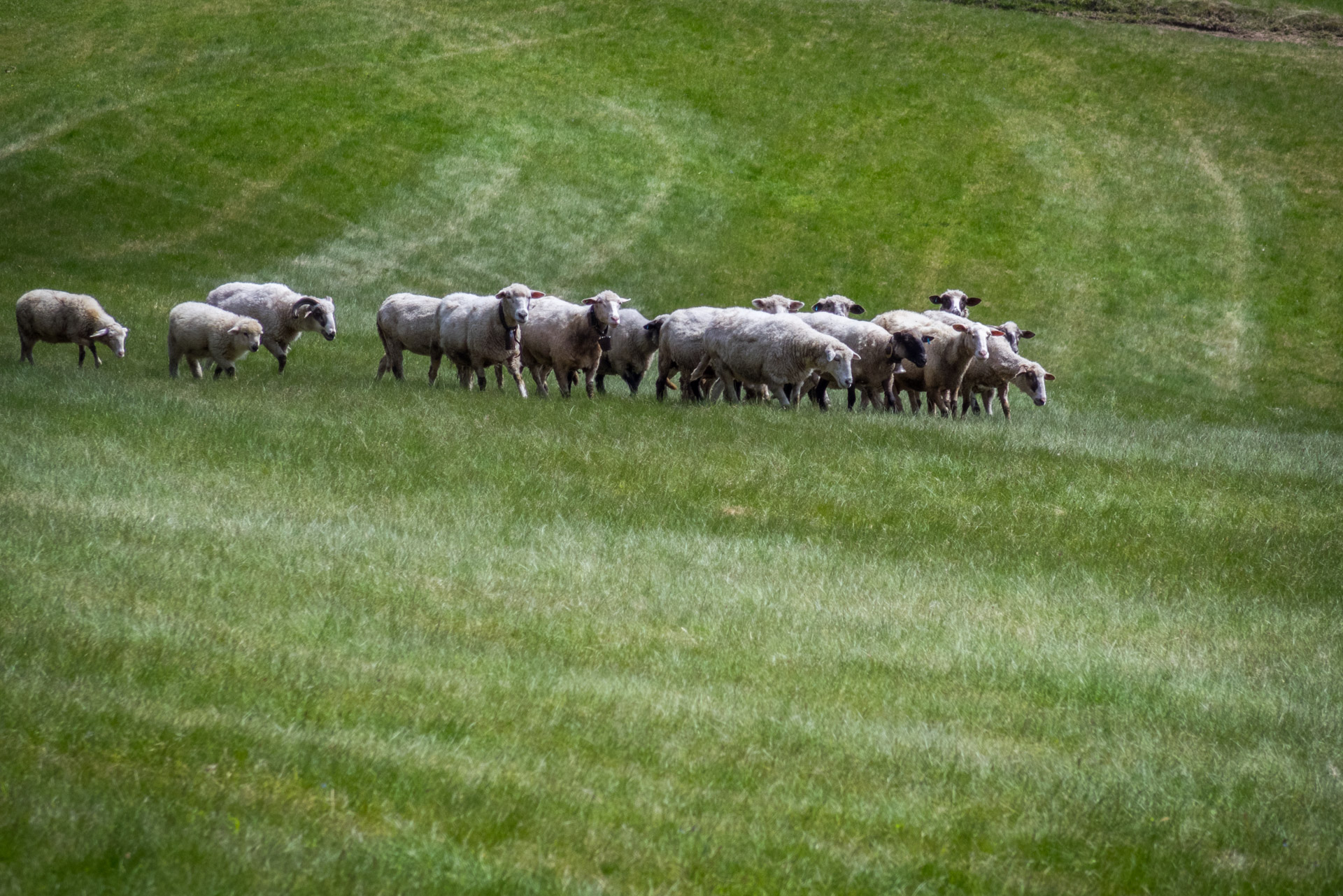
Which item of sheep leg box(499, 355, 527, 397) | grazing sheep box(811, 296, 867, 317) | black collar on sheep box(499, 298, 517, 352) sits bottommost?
sheep leg box(499, 355, 527, 397)

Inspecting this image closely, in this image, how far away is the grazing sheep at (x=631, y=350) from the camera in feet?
76.0

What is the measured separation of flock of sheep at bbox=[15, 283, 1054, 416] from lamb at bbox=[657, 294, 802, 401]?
0.08 feet

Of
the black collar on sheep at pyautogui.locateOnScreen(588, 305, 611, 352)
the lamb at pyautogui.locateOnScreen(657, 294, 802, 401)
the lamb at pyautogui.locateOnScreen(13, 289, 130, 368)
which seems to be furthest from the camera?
the lamb at pyautogui.locateOnScreen(13, 289, 130, 368)

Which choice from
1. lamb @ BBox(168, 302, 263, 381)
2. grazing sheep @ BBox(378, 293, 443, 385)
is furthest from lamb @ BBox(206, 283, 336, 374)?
lamb @ BBox(168, 302, 263, 381)

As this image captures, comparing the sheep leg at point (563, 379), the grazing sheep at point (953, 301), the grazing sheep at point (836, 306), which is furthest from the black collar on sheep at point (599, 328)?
the grazing sheep at point (953, 301)

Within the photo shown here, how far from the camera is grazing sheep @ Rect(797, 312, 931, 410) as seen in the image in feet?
72.8

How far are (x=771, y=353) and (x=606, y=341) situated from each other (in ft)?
9.11

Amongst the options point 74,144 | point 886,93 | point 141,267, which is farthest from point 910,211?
point 74,144

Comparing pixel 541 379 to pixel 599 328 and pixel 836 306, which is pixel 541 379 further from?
pixel 836 306

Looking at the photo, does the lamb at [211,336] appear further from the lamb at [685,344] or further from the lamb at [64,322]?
the lamb at [685,344]

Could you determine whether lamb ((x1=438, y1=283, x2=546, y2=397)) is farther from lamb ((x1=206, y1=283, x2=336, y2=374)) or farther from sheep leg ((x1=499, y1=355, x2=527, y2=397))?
lamb ((x1=206, y1=283, x2=336, y2=374))

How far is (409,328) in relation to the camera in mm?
23469

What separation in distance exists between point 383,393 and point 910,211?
1223 inches

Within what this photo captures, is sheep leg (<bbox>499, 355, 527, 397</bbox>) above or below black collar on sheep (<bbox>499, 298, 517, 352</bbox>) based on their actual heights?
below
